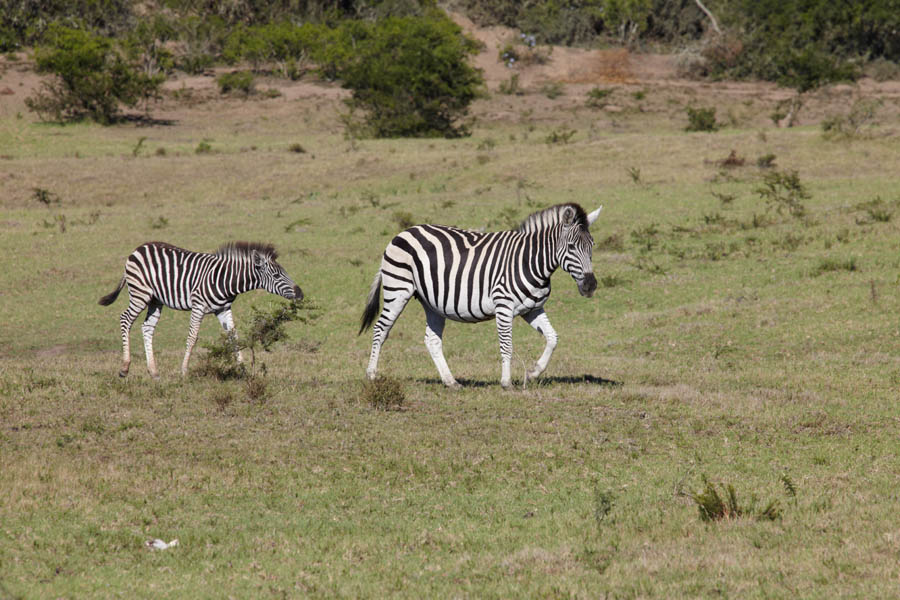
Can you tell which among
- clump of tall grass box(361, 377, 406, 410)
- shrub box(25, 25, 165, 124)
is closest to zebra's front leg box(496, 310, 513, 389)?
clump of tall grass box(361, 377, 406, 410)

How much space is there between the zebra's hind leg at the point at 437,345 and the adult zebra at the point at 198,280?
6.53 feet

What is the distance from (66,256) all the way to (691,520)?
72.8 ft

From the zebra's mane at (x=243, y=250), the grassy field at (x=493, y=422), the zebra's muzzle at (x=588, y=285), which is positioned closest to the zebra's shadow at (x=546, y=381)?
the grassy field at (x=493, y=422)

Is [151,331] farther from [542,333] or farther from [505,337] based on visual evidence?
[542,333]

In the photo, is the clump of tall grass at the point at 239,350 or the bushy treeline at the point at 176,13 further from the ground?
the bushy treeline at the point at 176,13

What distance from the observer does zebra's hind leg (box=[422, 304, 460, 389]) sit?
1404 centimetres

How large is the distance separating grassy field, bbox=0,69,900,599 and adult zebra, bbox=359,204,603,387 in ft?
3.05

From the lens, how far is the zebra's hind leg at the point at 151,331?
48.9 ft

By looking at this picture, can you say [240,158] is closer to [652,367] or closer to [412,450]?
[652,367]

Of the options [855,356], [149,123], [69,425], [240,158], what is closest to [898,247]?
[855,356]

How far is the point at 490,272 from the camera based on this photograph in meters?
13.8

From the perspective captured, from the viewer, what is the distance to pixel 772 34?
233 feet

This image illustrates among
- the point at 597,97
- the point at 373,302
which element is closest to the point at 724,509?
the point at 373,302

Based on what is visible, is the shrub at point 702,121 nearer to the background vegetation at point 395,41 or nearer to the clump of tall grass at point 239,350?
the background vegetation at point 395,41
